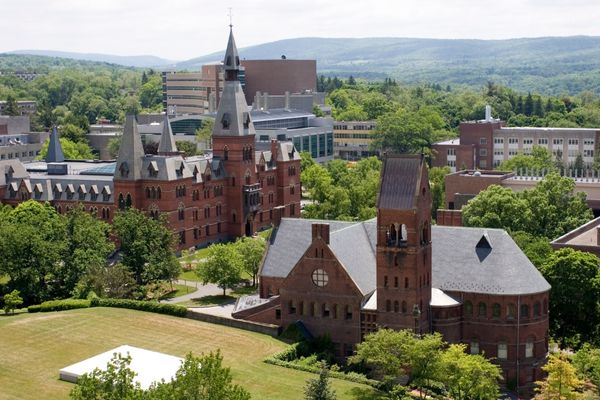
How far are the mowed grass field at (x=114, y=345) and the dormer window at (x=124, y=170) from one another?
29745 mm

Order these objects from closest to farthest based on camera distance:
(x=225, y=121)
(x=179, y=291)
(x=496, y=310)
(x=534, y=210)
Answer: (x=496, y=310)
(x=179, y=291)
(x=534, y=210)
(x=225, y=121)

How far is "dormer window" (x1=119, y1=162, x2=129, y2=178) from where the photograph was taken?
111 m

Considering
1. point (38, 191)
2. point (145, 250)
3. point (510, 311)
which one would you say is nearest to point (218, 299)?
point (145, 250)

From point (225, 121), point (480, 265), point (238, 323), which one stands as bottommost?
point (238, 323)

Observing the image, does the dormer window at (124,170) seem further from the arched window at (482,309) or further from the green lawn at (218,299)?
the arched window at (482,309)

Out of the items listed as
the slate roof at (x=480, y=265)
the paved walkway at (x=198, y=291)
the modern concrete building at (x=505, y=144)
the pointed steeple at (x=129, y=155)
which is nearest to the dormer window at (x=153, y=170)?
the pointed steeple at (x=129, y=155)

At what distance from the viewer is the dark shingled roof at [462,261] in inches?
2847

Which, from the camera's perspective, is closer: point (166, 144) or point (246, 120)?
point (246, 120)

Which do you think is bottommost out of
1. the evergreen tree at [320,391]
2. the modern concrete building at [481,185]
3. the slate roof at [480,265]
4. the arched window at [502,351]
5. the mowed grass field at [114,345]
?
the arched window at [502,351]

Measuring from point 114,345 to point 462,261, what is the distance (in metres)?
26.5

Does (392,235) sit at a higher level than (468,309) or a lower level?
higher

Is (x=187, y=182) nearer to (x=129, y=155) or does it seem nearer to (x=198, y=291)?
(x=129, y=155)

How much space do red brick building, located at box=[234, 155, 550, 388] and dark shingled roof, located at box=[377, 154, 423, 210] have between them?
0.07 m

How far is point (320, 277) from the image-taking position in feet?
244
